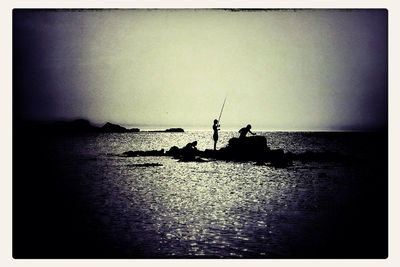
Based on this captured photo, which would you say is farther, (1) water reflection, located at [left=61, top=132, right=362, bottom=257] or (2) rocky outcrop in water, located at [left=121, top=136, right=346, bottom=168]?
(2) rocky outcrop in water, located at [left=121, top=136, right=346, bottom=168]

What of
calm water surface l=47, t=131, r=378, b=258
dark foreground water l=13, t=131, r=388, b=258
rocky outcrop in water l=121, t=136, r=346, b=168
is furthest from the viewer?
rocky outcrop in water l=121, t=136, r=346, b=168

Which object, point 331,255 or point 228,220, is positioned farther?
point 228,220

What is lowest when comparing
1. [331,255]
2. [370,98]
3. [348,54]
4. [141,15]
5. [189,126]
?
[331,255]

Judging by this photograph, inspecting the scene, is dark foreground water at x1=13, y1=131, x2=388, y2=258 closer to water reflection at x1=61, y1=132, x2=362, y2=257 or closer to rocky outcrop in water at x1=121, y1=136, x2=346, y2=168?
water reflection at x1=61, y1=132, x2=362, y2=257

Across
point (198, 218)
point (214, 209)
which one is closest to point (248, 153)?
point (214, 209)

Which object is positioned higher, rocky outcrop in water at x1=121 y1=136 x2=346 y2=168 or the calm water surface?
rocky outcrop in water at x1=121 y1=136 x2=346 y2=168

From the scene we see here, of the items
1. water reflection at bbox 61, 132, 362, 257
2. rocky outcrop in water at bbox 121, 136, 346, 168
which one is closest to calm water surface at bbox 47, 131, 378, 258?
water reflection at bbox 61, 132, 362, 257

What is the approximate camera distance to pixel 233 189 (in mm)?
13812

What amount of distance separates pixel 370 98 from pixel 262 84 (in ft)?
8.75

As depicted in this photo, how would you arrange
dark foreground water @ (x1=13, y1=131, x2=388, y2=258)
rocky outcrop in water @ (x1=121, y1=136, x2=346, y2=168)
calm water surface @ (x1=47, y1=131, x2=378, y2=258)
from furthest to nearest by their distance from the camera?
rocky outcrop in water @ (x1=121, y1=136, x2=346, y2=168)
calm water surface @ (x1=47, y1=131, x2=378, y2=258)
dark foreground water @ (x1=13, y1=131, x2=388, y2=258)

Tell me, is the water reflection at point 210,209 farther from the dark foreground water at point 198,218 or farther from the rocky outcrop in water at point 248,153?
the rocky outcrop in water at point 248,153

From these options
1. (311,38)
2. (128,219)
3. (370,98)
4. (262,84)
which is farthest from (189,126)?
(370,98)

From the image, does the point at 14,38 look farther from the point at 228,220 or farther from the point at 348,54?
the point at 348,54

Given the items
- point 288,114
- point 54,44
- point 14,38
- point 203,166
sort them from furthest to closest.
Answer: point 203,166 → point 288,114 → point 54,44 → point 14,38
